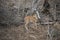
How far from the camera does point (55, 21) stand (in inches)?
277

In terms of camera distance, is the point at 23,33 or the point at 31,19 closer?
the point at 23,33

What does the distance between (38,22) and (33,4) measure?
2.77 ft

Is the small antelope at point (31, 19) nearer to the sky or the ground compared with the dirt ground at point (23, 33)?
nearer to the sky

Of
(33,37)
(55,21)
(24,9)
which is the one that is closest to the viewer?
(33,37)

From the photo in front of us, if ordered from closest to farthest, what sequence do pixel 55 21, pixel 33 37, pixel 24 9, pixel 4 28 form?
1. pixel 33 37
2. pixel 4 28
3. pixel 55 21
4. pixel 24 9

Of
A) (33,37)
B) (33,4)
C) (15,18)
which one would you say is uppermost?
(33,4)

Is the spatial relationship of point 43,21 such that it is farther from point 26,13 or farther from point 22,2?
point 22,2

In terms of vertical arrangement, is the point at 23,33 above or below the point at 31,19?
below

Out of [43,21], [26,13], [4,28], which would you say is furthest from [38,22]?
Answer: [4,28]

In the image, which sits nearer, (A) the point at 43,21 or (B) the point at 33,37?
(B) the point at 33,37

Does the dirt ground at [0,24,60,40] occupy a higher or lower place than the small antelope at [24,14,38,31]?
lower

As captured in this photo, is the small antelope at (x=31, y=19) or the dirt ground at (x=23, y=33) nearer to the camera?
the dirt ground at (x=23, y=33)

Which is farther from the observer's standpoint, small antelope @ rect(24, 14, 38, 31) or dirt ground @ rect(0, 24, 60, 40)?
small antelope @ rect(24, 14, 38, 31)

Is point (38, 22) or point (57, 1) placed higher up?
point (57, 1)
